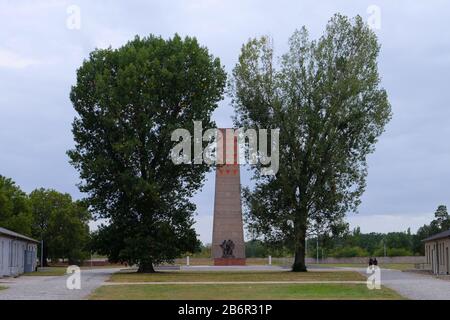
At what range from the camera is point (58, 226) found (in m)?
83.6

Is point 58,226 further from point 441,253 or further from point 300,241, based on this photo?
point 441,253

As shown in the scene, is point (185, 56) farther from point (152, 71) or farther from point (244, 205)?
point (244, 205)

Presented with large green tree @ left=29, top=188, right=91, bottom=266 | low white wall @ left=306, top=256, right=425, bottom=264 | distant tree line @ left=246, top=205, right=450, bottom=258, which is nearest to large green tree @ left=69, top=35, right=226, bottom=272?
large green tree @ left=29, top=188, right=91, bottom=266

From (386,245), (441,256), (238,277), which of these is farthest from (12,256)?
(386,245)


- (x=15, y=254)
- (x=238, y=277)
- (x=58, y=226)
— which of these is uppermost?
(x=58, y=226)

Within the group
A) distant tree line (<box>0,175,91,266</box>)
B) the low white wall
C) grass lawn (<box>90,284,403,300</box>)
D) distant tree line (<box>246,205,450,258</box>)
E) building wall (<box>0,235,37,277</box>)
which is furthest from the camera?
A: distant tree line (<box>246,205,450,258</box>)

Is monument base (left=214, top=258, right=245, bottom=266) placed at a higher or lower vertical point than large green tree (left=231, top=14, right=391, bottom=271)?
lower

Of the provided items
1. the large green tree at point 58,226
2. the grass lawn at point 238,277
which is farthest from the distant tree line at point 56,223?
the grass lawn at point 238,277

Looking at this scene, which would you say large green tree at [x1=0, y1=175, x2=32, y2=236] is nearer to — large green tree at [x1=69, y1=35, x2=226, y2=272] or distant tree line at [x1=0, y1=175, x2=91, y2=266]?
distant tree line at [x1=0, y1=175, x2=91, y2=266]

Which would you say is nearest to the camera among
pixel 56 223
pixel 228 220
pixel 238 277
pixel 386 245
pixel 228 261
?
pixel 238 277

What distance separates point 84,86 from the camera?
4997 cm

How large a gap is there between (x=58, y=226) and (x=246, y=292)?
192 feet

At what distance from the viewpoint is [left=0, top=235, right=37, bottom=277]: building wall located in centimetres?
4456
